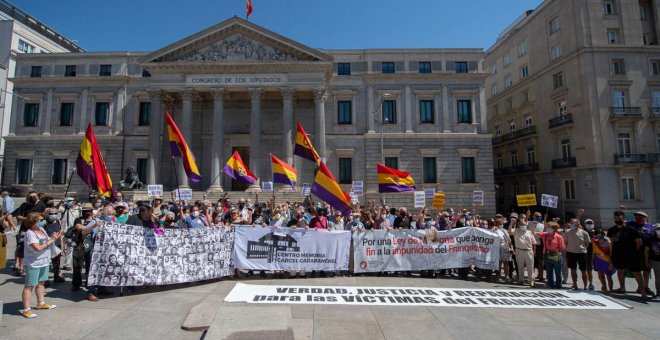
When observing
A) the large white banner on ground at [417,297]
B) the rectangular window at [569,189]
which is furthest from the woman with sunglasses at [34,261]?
the rectangular window at [569,189]

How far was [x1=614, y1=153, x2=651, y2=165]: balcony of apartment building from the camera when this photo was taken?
3122 cm

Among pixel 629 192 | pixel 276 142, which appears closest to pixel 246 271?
pixel 276 142

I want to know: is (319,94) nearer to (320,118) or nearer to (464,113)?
(320,118)

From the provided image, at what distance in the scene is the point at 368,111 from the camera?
1400 inches

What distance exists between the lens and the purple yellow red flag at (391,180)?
1614cm

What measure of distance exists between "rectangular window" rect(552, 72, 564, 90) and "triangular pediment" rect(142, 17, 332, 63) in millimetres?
23374

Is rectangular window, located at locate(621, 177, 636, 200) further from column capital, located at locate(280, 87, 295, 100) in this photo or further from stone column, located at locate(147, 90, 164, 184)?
stone column, located at locate(147, 90, 164, 184)

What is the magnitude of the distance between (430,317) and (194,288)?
6.05m

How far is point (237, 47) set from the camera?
32438 mm

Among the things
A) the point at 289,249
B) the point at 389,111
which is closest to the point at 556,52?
the point at 389,111

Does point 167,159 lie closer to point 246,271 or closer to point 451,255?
point 246,271

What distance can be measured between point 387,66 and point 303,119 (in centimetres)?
1026

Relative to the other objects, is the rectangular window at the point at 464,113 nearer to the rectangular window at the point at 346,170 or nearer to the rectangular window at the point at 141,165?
the rectangular window at the point at 346,170

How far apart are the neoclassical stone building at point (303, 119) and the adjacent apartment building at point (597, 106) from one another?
7.16m
